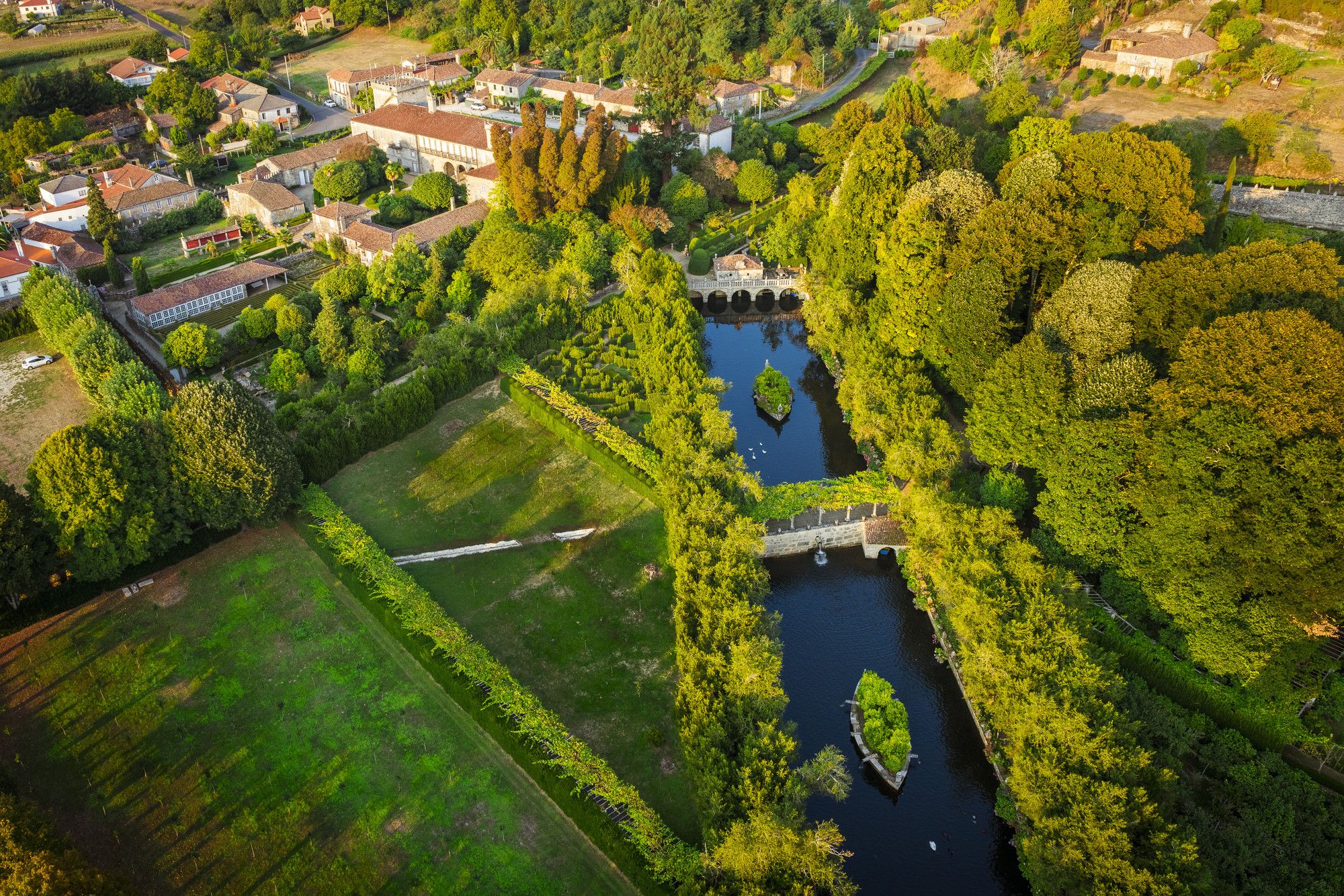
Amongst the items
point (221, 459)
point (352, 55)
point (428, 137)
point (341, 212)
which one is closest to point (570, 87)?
point (428, 137)

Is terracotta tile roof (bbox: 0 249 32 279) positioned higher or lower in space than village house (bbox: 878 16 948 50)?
lower

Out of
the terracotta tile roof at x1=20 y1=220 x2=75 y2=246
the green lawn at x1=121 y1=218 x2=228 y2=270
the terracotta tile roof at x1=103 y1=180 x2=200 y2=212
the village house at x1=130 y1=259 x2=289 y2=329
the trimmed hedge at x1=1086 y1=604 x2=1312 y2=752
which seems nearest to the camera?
the trimmed hedge at x1=1086 y1=604 x2=1312 y2=752

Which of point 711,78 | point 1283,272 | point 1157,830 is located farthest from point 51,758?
point 711,78

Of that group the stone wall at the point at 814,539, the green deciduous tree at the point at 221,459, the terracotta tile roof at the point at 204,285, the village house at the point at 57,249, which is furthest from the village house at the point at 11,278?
the stone wall at the point at 814,539

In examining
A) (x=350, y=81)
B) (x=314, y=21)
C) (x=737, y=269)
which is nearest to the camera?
(x=737, y=269)

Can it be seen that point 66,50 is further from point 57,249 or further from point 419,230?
point 419,230

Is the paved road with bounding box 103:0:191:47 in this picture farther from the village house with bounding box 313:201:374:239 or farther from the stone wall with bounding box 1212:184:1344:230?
the stone wall with bounding box 1212:184:1344:230

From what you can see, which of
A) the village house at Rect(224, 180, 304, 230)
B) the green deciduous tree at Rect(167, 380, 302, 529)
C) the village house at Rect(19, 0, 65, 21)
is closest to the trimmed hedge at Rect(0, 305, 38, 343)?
the village house at Rect(224, 180, 304, 230)
